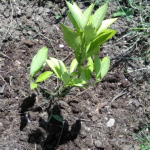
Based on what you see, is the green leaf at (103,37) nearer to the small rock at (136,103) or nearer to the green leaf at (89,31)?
the green leaf at (89,31)

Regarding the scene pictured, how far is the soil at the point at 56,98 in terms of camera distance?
122 cm

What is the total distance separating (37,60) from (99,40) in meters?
0.30

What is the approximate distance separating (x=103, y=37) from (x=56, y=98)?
62 centimetres

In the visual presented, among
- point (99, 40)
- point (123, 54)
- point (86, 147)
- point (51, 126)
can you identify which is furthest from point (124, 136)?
point (99, 40)

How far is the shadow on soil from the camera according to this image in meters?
1.20

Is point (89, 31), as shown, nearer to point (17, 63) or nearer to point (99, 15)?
point (99, 15)

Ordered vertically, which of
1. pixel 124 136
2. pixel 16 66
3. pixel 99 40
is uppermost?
pixel 99 40

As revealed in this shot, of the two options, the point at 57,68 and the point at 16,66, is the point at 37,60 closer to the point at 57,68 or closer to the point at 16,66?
the point at 57,68

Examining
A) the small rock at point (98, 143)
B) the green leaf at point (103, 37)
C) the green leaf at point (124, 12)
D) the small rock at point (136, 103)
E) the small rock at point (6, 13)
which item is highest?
the small rock at point (6, 13)

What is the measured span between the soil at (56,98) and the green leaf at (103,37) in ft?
1.80

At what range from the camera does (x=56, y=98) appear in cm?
130

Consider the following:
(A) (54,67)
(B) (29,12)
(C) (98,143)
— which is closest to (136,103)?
(C) (98,143)

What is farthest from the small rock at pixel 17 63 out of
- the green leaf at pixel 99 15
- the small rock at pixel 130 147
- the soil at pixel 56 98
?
the small rock at pixel 130 147

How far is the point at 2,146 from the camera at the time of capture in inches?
45.7
